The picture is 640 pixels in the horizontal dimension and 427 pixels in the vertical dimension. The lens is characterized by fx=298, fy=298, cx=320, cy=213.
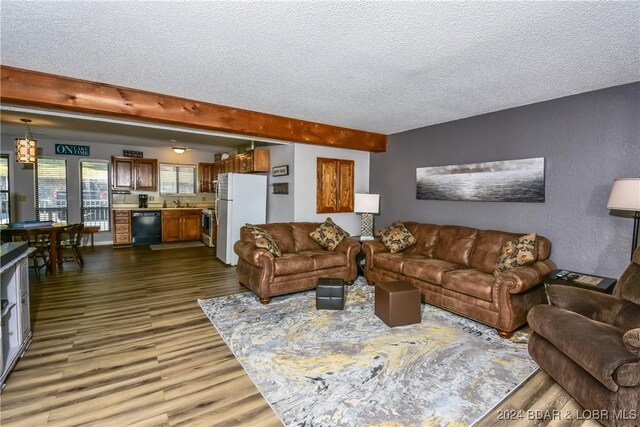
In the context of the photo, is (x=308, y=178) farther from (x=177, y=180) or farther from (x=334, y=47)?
(x=177, y=180)

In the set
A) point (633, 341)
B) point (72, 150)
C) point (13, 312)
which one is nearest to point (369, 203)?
point (633, 341)

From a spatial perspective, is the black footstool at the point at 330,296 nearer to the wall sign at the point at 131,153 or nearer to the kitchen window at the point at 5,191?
the wall sign at the point at 131,153

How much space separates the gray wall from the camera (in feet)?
9.68

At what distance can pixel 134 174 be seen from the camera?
25.0 ft

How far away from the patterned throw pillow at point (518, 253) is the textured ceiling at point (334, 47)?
5.28 feet

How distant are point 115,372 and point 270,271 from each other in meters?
1.82

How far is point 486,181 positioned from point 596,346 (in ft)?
8.67

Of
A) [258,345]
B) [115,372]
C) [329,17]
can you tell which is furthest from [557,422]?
[115,372]

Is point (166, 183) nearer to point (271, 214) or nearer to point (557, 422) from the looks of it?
point (271, 214)

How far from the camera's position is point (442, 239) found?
4.32 m

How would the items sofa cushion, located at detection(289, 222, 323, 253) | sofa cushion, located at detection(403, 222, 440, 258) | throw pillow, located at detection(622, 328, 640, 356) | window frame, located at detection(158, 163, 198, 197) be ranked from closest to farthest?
throw pillow, located at detection(622, 328, 640, 356)
sofa cushion, located at detection(403, 222, 440, 258)
sofa cushion, located at detection(289, 222, 323, 253)
window frame, located at detection(158, 163, 198, 197)

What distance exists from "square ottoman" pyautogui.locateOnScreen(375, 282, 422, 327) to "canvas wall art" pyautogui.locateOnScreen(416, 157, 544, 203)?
1879 mm

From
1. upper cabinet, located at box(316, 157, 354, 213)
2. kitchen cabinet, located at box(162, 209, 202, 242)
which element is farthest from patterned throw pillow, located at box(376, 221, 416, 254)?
kitchen cabinet, located at box(162, 209, 202, 242)

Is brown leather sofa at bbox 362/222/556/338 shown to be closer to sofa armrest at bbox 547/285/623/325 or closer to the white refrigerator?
sofa armrest at bbox 547/285/623/325
